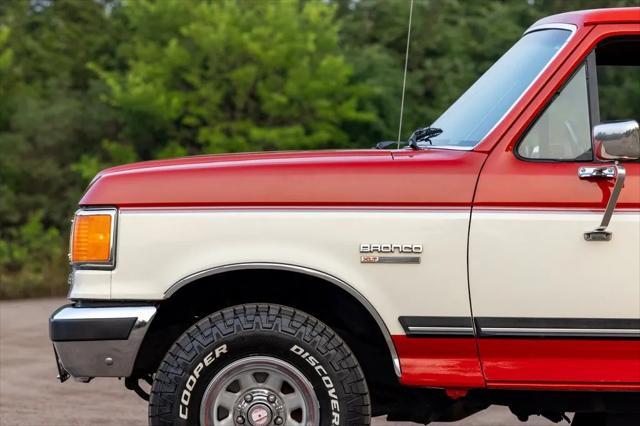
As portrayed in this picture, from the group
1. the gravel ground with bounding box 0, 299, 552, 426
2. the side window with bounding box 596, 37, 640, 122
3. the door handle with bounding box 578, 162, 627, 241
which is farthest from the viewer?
the side window with bounding box 596, 37, 640, 122

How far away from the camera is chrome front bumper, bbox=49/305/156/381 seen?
17.0 feet

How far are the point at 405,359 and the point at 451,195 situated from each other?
2.26 feet

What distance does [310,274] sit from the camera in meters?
5.13

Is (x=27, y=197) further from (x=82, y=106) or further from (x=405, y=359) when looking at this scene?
(x=405, y=359)

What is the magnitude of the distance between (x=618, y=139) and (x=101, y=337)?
219 cm

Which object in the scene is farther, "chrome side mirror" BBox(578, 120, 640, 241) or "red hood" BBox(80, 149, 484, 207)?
"red hood" BBox(80, 149, 484, 207)

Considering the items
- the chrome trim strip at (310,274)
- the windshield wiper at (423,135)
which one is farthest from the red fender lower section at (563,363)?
the windshield wiper at (423,135)

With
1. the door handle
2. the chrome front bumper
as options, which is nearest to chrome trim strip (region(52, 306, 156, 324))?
the chrome front bumper

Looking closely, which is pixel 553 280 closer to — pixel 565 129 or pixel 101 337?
pixel 565 129

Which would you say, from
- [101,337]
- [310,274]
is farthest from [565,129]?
[101,337]

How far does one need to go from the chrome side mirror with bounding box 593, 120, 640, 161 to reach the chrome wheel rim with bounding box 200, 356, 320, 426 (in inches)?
59.1

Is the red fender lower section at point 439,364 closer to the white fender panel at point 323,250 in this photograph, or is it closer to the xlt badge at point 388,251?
the white fender panel at point 323,250

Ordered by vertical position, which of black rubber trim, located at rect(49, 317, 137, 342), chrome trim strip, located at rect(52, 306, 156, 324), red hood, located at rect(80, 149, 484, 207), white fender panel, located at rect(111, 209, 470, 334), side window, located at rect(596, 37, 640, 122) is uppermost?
side window, located at rect(596, 37, 640, 122)

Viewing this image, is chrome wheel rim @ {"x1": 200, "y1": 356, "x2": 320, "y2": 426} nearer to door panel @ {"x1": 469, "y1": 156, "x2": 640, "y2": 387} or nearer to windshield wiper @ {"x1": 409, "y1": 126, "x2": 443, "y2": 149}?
door panel @ {"x1": 469, "y1": 156, "x2": 640, "y2": 387}
